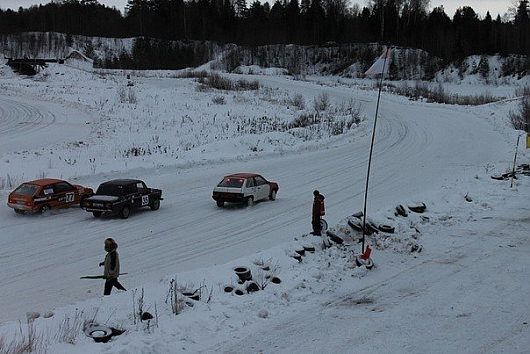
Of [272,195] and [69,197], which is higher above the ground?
[69,197]

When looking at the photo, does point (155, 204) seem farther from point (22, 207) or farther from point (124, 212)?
point (22, 207)

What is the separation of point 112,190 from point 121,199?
716 millimetres

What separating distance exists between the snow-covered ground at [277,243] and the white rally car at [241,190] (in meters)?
0.53

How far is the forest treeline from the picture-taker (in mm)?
107438

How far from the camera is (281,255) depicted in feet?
46.0

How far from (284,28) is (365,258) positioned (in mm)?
112602

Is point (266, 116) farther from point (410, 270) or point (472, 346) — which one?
point (472, 346)

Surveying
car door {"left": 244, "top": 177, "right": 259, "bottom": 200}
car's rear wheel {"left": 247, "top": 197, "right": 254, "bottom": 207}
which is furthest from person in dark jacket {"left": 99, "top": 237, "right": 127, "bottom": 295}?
car's rear wheel {"left": 247, "top": 197, "right": 254, "bottom": 207}

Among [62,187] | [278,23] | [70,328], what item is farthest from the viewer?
[278,23]

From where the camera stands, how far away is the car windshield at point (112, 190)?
68.5 ft

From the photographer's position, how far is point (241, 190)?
22078 millimetres

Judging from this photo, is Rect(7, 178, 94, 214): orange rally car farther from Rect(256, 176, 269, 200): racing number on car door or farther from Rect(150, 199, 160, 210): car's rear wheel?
Rect(256, 176, 269, 200): racing number on car door

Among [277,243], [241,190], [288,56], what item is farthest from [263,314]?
[288,56]

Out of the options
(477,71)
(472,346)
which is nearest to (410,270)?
(472,346)
